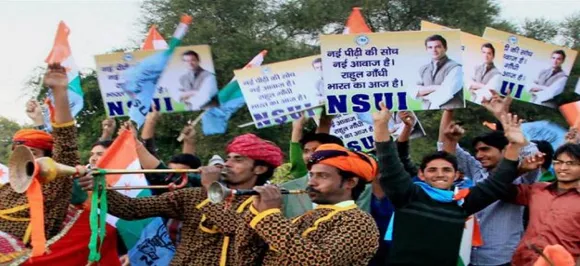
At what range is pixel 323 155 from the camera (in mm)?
4496

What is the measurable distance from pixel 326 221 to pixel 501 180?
1506 millimetres

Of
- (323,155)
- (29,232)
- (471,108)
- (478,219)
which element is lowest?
(471,108)

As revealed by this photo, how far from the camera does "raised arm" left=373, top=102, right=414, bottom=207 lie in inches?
197

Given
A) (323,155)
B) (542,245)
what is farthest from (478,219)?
(323,155)

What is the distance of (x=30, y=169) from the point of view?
14.7ft

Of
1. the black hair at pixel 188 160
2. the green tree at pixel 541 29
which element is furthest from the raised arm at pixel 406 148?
the green tree at pixel 541 29

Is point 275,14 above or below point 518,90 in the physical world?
below

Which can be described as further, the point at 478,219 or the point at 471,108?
the point at 471,108

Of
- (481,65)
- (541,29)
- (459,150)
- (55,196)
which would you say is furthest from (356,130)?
(541,29)

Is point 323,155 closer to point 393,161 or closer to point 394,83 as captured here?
point 393,161

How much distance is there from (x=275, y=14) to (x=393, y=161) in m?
20.5

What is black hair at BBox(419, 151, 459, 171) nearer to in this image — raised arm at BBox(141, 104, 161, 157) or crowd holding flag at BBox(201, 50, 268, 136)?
crowd holding flag at BBox(201, 50, 268, 136)

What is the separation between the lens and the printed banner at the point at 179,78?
6.34 meters

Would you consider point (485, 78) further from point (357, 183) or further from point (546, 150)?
point (357, 183)
